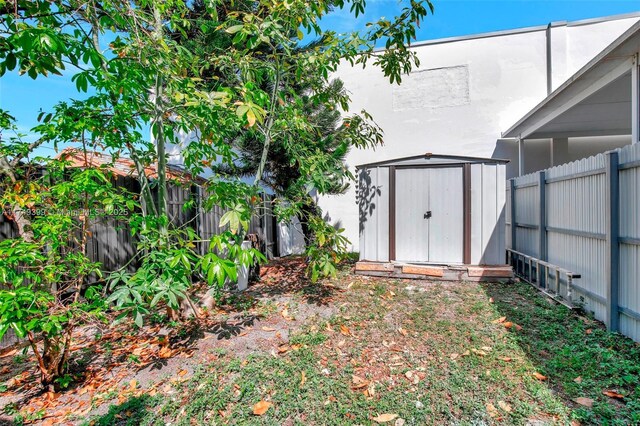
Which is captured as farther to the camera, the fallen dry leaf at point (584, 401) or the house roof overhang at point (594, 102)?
the house roof overhang at point (594, 102)

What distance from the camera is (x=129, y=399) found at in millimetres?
2355

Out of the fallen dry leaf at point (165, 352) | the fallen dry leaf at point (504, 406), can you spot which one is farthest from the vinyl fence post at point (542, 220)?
the fallen dry leaf at point (165, 352)

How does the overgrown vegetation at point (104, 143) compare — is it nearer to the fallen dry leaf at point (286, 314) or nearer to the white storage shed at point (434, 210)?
the fallen dry leaf at point (286, 314)

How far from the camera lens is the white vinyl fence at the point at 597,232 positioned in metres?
2.80

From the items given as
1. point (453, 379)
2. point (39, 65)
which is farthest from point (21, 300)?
point (453, 379)

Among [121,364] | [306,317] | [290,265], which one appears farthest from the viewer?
[290,265]

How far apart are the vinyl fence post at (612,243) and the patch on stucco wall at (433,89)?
17.0 feet

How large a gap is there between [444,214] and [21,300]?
507cm

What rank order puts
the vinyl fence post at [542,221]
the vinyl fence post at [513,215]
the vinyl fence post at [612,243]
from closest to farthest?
the vinyl fence post at [612,243]
the vinyl fence post at [542,221]
the vinyl fence post at [513,215]

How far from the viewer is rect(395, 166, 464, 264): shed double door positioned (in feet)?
16.6

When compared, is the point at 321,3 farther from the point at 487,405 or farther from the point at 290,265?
the point at 290,265

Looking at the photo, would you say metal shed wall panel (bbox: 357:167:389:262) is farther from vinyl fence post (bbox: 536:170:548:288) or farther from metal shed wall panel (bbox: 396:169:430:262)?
vinyl fence post (bbox: 536:170:548:288)

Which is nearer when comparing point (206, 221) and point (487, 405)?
point (487, 405)

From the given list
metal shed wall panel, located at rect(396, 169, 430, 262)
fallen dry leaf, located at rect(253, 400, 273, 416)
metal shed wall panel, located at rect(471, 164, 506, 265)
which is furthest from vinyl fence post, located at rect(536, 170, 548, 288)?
fallen dry leaf, located at rect(253, 400, 273, 416)
